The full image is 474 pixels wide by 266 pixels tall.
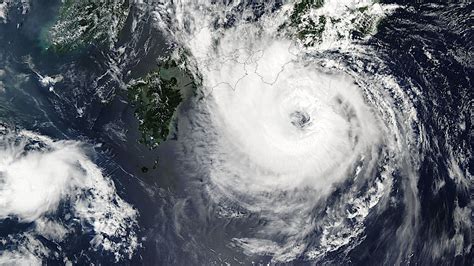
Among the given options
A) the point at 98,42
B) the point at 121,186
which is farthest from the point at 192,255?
the point at 98,42

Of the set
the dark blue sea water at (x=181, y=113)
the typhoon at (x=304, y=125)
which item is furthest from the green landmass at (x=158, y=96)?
the typhoon at (x=304, y=125)

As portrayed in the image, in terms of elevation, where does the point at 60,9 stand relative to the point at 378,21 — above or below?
below

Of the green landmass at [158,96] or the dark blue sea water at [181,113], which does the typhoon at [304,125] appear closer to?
the dark blue sea water at [181,113]

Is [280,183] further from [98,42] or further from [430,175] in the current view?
[98,42]

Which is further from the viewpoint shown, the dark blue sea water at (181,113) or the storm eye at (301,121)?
the storm eye at (301,121)

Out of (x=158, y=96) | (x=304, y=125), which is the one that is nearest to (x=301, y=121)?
(x=304, y=125)

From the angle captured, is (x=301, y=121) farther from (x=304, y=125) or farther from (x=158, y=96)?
(x=158, y=96)

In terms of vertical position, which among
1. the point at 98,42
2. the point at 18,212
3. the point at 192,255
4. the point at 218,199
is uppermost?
the point at 98,42

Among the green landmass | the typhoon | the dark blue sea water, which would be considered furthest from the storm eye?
the green landmass
